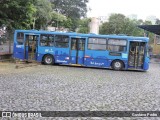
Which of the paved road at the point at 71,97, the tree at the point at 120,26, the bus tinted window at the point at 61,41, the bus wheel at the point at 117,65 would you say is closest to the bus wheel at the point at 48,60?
the bus tinted window at the point at 61,41

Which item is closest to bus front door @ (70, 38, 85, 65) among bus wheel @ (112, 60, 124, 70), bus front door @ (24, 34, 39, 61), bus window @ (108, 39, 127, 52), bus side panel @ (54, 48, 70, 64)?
bus side panel @ (54, 48, 70, 64)

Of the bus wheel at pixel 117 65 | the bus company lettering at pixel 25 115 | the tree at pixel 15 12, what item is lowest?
the bus wheel at pixel 117 65

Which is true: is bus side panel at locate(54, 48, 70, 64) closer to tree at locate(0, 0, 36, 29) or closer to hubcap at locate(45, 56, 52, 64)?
hubcap at locate(45, 56, 52, 64)

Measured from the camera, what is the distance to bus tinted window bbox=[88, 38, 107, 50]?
24.4m

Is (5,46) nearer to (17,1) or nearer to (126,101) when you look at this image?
(17,1)

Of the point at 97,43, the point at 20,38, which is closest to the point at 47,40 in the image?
the point at 20,38

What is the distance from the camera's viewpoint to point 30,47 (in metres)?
25.4

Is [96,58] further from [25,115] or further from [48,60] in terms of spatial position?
[25,115]

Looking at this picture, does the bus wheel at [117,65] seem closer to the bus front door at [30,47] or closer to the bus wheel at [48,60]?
the bus wheel at [48,60]

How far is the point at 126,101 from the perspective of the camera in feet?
35.5

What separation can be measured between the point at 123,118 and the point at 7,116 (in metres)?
2.67

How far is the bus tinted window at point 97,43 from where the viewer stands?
24.4m

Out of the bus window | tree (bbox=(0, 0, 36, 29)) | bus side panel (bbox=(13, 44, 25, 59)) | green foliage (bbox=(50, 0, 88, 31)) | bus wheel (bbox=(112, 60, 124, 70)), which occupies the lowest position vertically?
bus wheel (bbox=(112, 60, 124, 70))

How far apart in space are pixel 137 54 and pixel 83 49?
3.70m
